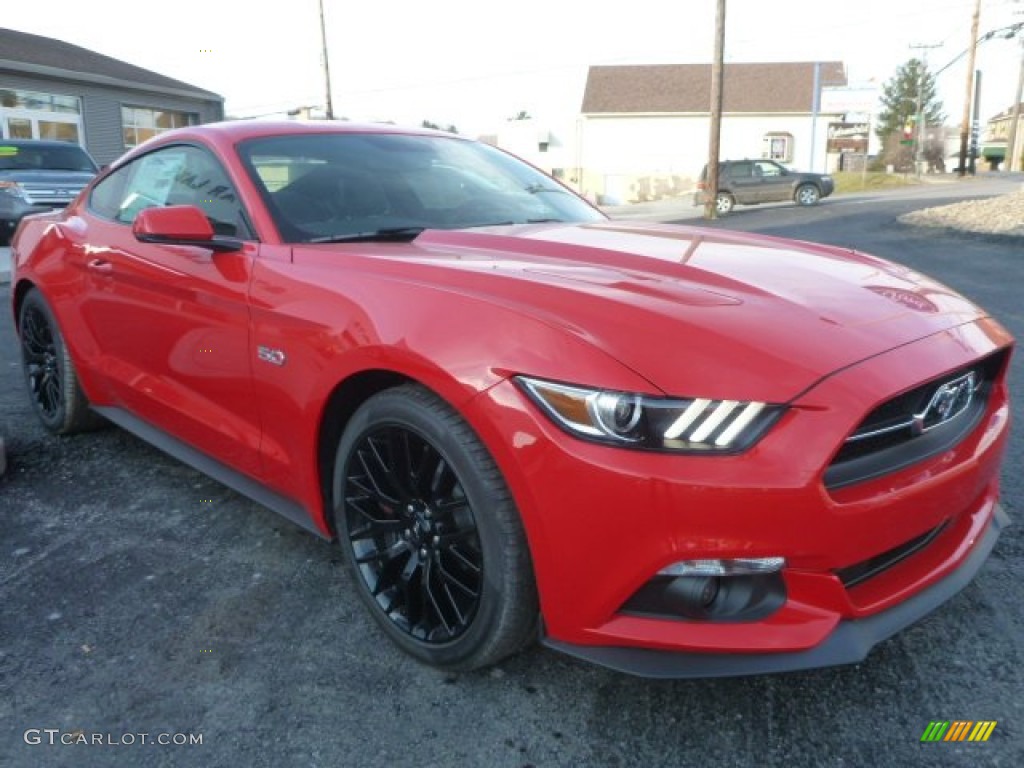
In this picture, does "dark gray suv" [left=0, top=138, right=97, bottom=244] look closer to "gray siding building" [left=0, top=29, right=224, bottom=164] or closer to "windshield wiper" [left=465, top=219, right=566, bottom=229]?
"gray siding building" [left=0, top=29, right=224, bottom=164]

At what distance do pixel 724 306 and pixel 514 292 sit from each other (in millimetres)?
508

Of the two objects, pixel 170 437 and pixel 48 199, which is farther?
pixel 48 199

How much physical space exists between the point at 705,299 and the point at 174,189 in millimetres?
2337

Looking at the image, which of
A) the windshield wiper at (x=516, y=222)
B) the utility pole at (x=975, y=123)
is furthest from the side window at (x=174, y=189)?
the utility pole at (x=975, y=123)

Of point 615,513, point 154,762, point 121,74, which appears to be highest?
point 121,74

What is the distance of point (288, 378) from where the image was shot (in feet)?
8.39

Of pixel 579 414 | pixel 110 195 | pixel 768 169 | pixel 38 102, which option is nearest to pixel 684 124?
pixel 768 169

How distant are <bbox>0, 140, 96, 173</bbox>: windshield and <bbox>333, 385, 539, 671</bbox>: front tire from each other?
46.3 feet

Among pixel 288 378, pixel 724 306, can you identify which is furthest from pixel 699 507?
pixel 288 378

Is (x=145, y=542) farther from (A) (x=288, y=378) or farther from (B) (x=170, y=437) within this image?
(A) (x=288, y=378)

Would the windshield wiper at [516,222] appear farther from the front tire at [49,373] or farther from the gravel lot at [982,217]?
the gravel lot at [982,217]

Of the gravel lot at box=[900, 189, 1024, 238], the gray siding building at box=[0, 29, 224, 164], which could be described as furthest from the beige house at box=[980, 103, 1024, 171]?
the gray siding building at box=[0, 29, 224, 164]

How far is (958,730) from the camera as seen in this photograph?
6.70ft

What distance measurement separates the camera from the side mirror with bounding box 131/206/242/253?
2.78 m
